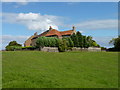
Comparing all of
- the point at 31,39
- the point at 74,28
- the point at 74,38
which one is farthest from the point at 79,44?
the point at 31,39

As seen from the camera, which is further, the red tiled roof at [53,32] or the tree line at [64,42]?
the red tiled roof at [53,32]

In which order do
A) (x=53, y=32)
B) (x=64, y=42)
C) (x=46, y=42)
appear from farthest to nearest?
1. (x=53, y=32)
2. (x=46, y=42)
3. (x=64, y=42)

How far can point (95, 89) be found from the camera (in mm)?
12750

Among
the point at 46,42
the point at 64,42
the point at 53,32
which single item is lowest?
the point at 64,42

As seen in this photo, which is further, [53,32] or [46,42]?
[53,32]

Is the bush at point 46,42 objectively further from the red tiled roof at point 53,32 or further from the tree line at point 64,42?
the red tiled roof at point 53,32

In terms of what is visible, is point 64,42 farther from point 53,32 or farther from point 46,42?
point 53,32

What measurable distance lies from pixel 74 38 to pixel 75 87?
65837 mm

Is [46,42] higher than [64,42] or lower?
higher

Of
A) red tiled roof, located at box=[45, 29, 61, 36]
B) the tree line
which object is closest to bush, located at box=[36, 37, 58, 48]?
the tree line

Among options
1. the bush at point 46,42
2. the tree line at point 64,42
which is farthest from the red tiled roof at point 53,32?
the bush at point 46,42

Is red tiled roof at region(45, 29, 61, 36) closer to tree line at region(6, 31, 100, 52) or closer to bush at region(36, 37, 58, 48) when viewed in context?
tree line at region(6, 31, 100, 52)

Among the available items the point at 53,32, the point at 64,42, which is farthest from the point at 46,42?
the point at 53,32

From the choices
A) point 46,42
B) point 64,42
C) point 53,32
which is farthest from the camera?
point 53,32
